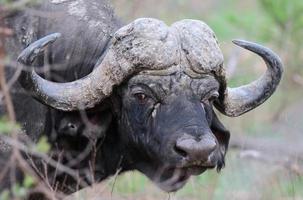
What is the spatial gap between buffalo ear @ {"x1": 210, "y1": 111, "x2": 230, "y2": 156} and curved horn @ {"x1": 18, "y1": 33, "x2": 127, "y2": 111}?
0.73 m

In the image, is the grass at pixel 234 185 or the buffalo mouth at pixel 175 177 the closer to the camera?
the buffalo mouth at pixel 175 177

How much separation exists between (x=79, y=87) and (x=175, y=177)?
84cm

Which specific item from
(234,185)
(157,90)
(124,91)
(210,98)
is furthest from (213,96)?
(234,185)

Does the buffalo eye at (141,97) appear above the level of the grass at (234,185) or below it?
above

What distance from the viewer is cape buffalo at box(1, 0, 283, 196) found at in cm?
736

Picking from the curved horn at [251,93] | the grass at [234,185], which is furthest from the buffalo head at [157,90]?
the grass at [234,185]

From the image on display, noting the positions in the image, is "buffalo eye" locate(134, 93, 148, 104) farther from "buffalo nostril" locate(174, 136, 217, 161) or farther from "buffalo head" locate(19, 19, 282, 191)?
"buffalo nostril" locate(174, 136, 217, 161)

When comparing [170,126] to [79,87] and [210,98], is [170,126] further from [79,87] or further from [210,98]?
[79,87]

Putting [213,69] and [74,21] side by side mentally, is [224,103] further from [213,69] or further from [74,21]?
[74,21]

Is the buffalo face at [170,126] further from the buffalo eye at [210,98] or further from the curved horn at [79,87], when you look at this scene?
the curved horn at [79,87]

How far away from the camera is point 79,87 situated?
7.71m

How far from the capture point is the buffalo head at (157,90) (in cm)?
729

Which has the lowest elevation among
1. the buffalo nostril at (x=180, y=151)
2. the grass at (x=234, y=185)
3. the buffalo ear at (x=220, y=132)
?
the grass at (x=234, y=185)

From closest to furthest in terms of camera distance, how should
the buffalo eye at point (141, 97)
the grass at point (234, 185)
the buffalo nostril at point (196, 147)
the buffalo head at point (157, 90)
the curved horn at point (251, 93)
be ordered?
1. the buffalo nostril at point (196, 147)
2. the buffalo head at point (157, 90)
3. the buffalo eye at point (141, 97)
4. the curved horn at point (251, 93)
5. the grass at point (234, 185)
